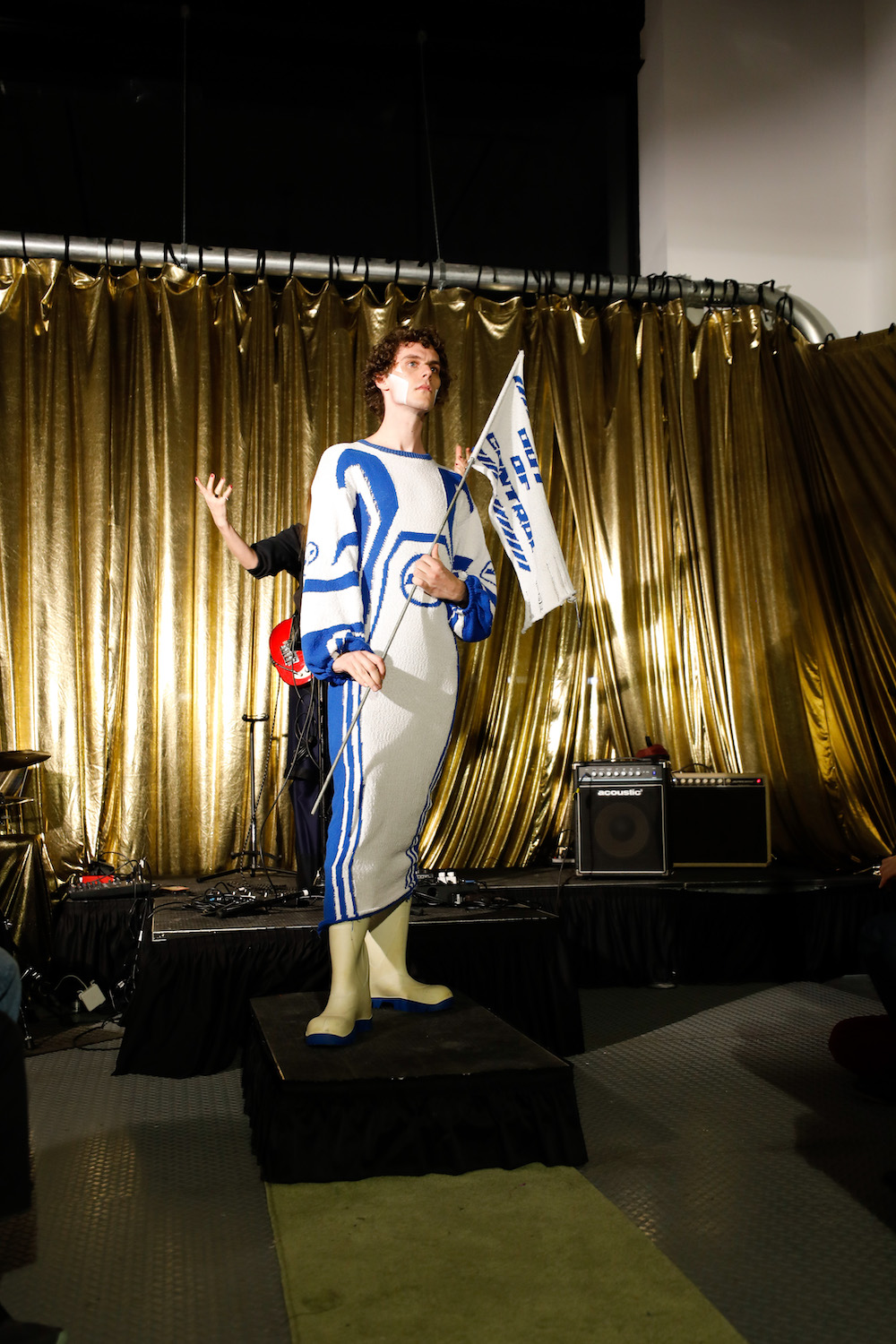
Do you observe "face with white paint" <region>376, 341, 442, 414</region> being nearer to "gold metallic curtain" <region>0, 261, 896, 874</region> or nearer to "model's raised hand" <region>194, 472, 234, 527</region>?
"model's raised hand" <region>194, 472, 234, 527</region>

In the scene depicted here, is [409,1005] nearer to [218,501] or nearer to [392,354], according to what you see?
[392,354]

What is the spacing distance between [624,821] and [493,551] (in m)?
1.59

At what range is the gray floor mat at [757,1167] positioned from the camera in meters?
1.52

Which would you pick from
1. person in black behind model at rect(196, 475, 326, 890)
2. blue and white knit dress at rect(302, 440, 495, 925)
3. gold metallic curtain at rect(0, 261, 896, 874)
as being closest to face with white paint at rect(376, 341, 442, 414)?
blue and white knit dress at rect(302, 440, 495, 925)

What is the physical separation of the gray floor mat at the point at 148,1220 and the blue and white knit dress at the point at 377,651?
54 cm

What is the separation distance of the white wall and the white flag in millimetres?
3046

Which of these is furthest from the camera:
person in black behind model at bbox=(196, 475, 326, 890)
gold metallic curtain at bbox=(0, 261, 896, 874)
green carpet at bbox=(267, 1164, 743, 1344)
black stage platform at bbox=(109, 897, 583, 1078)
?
gold metallic curtain at bbox=(0, 261, 896, 874)

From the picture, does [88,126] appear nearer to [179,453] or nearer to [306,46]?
[306,46]

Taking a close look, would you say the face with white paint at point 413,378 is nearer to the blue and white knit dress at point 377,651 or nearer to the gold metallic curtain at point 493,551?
the blue and white knit dress at point 377,651

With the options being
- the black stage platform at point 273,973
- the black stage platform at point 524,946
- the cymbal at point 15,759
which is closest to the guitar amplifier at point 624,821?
the black stage platform at point 524,946

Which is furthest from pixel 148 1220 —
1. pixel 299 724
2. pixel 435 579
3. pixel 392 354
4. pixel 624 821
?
pixel 624 821

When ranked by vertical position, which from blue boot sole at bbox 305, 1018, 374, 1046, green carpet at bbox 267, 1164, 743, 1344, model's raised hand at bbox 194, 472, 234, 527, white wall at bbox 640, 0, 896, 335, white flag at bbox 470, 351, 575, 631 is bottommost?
green carpet at bbox 267, 1164, 743, 1344

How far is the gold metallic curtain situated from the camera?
14.5 ft

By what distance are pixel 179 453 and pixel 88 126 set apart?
5.17 ft
